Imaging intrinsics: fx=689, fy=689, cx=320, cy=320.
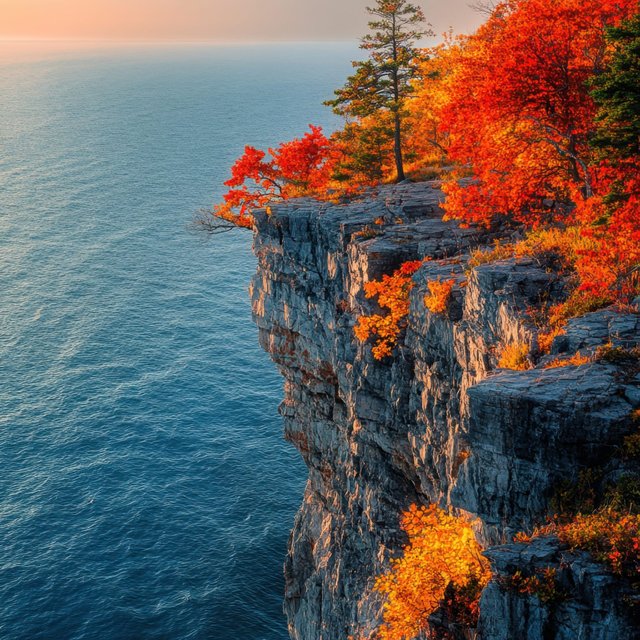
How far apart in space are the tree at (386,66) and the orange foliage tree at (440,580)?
116 feet

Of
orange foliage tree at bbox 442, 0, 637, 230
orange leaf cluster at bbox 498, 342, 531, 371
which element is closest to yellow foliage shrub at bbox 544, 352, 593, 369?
orange leaf cluster at bbox 498, 342, 531, 371

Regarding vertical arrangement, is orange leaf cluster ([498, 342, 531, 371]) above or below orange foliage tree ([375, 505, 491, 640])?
above

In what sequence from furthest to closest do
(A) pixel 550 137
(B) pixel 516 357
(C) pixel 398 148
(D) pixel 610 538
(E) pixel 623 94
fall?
(C) pixel 398 148 → (A) pixel 550 137 → (B) pixel 516 357 → (E) pixel 623 94 → (D) pixel 610 538

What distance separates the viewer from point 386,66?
177 feet

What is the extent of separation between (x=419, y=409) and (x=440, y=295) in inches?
303

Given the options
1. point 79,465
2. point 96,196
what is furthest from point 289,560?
point 96,196

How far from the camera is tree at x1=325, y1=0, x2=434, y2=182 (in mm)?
53875

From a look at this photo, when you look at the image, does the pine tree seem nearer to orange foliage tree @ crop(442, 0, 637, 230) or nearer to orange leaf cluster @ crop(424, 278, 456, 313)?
orange foliage tree @ crop(442, 0, 637, 230)

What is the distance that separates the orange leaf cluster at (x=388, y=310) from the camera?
40844 mm

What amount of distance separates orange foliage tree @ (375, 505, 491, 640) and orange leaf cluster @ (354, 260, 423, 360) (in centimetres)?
1385

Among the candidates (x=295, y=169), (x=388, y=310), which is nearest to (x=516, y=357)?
(x=388, y=310)

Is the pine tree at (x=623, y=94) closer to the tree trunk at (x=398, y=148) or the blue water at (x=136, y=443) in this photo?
the tree trunk at (x=398, y=148)

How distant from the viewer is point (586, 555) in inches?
774

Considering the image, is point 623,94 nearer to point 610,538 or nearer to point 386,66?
point 610,538
